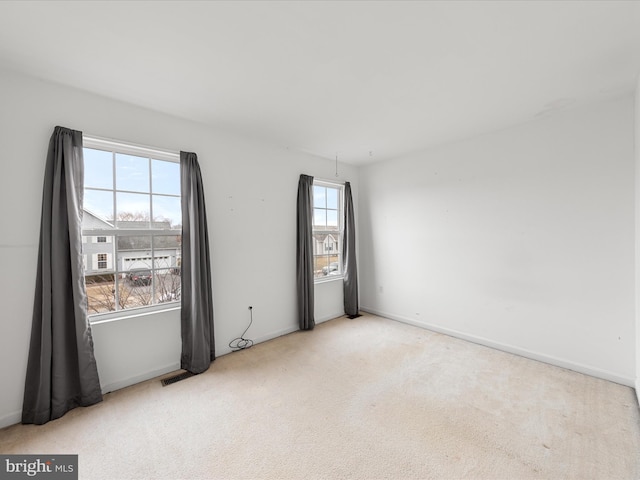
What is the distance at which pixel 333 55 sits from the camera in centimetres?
179

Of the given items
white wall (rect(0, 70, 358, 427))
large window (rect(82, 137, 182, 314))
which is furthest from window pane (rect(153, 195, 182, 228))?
white wall (rect(0, 70, 358, 427))

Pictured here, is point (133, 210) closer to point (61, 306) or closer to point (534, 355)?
point (61, 306)

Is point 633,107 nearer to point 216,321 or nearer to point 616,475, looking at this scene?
point 616,475

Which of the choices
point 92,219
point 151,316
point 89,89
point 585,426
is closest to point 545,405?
point 585,426

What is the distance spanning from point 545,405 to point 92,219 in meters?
4.02

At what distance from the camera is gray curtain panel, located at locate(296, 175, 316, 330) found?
145 inches

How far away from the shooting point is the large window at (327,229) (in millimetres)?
4188

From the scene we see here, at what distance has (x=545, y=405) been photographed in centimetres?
211

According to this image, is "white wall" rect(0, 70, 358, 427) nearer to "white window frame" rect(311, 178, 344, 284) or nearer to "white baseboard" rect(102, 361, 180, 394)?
"white baseboard" rect(102, 361, 180, 394)

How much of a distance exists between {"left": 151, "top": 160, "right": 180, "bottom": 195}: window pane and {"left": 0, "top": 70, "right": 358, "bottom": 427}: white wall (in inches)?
7.3

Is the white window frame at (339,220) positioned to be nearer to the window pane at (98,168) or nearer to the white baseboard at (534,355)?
the white baseboard at (534,355)

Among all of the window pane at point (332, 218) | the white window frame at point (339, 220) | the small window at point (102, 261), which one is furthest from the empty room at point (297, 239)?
the window pane at point (332, 218)

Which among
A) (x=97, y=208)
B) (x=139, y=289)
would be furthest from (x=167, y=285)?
(x=97, y=208)

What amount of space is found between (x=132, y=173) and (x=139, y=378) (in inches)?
75.1
